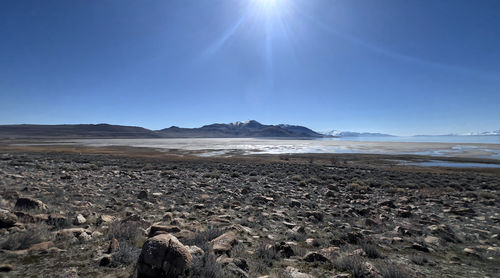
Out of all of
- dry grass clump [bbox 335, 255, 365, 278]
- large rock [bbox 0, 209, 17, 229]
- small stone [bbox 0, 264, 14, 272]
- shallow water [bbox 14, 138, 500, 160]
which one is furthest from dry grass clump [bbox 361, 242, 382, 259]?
shallow water [bbox 14, 138, 500, 160]

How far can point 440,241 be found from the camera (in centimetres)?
623

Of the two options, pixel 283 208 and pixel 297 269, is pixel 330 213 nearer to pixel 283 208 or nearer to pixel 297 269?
pixel 283 208

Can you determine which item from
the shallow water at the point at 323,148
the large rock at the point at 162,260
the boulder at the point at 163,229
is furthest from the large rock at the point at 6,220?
the shallow water at the point at 323,148

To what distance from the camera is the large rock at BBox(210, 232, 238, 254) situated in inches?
185

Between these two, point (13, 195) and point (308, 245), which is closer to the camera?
point (308, 245)

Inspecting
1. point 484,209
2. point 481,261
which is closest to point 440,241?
point 481,261

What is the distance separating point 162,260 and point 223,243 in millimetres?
1798

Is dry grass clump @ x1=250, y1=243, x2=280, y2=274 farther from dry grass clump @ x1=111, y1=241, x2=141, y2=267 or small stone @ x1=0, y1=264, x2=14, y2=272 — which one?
small stone @ x1=0, y1=264, x2=14, y2=272

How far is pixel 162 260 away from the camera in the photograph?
3.48m

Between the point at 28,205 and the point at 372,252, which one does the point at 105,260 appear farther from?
the point at 372,252

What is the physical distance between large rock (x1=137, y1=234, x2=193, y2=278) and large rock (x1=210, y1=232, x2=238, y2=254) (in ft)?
3.70

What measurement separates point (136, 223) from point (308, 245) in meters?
4.75

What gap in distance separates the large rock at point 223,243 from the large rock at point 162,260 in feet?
3.70

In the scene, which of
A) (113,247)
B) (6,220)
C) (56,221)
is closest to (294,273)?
(113,247)
